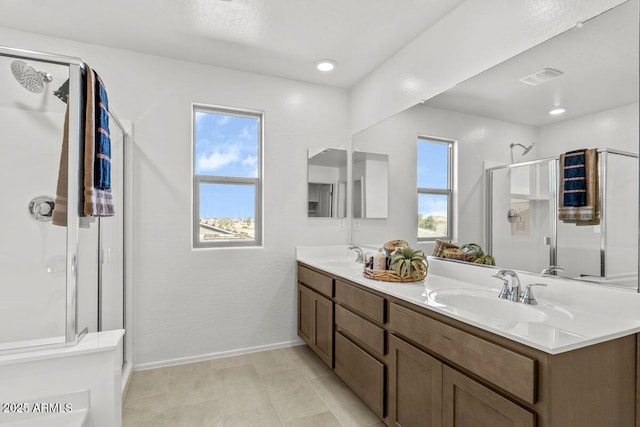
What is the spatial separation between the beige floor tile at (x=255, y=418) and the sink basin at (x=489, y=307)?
4.05 ft

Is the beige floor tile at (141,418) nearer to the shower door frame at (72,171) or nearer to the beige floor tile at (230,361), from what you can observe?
the beige floor tile at (230,361)

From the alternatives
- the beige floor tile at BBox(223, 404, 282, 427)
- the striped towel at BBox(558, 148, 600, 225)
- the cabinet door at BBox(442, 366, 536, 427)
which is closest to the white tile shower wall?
the beige floor tile at BBox(223, 404, 282, 427)

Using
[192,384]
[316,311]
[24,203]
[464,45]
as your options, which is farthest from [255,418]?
[464,45]

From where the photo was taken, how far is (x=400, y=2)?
2045 millimetres

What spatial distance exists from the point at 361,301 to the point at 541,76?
153 cm

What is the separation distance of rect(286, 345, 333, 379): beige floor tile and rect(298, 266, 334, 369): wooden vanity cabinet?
0.13 m

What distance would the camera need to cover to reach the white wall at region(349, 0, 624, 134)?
5.20 feet

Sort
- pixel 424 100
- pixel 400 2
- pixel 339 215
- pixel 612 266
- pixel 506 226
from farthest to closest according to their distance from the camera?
pixel 339 215, pixel 424 100, pixel 400 2, pixel 506 226, pixel 612 266

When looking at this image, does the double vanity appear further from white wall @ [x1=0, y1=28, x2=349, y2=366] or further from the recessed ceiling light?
the recessed ceiling light

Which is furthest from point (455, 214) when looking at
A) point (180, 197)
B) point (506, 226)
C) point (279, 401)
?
point (180, 197)

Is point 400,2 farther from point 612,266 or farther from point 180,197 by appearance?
point 180,197

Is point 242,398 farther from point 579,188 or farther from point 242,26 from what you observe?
point 242,26

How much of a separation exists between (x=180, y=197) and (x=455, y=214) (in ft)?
6.99

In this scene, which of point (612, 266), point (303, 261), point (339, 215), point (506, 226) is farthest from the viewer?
point (339, 215)
